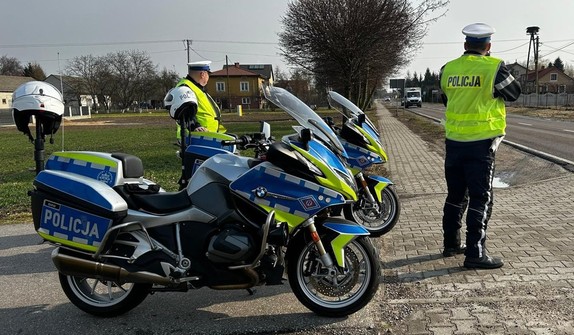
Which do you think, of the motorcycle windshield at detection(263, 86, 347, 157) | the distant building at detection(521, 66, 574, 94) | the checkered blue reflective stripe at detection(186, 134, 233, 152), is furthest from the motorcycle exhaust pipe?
the distant building at detection(521, 66, 574, 94)

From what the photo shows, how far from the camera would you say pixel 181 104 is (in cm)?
495

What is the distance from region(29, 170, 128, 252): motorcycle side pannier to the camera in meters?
3.30

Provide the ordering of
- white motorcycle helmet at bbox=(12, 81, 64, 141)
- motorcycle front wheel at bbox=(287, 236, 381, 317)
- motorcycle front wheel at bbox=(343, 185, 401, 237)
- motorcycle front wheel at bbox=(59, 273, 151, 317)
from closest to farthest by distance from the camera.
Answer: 1. motorcycle front wheel at bbox=(287, 236, 381, 317)
2. motorcycle front wheel at bbox=(59, 273, 151, 317)
3. white motorcycle helmet at bbox=(12, 81, 64, 141)
4. motorcycle front wheel at bbox=(343, 185, 401, 237)

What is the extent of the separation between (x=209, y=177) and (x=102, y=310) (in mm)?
1394

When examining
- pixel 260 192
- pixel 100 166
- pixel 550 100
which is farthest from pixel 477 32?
pixel 550 100

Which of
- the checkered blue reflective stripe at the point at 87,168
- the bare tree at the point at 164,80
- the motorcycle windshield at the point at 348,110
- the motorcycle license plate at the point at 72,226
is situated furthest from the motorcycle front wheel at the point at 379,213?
the bare tree at the point at 164,80

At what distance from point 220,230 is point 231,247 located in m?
0.16

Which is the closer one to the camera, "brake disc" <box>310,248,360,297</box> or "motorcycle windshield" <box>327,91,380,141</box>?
"brake disc" <box>310,248,360,297</box>

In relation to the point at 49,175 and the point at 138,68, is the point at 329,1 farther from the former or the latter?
the point at 138,68

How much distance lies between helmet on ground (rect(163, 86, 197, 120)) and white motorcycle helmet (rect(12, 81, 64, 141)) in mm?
1072

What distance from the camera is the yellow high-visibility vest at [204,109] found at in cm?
551

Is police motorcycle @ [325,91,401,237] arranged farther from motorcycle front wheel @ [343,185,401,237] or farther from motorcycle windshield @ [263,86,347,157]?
motorcycle windshield @ [263,86,347,157]

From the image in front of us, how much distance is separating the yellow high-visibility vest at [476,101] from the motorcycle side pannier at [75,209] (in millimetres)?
3067

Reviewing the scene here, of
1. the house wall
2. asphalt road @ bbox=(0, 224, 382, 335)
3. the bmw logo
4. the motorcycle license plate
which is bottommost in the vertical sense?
asphalt road @ bbox=(0, 224, 382, 335)
